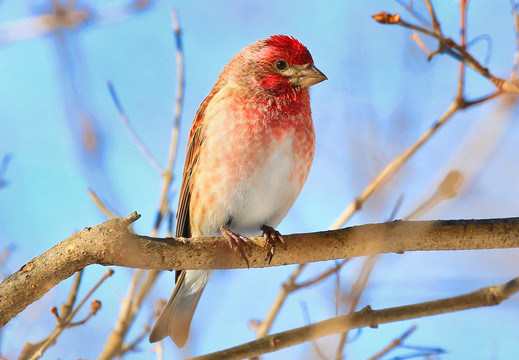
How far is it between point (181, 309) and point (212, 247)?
62.0 inches

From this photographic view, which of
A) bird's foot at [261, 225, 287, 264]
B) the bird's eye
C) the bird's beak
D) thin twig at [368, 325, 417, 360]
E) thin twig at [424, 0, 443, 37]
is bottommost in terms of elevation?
thin twig at [368, 325, 417, 360]

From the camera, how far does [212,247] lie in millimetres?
4426

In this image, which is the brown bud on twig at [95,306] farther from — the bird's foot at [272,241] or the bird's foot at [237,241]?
the bird's foot at [272,241]

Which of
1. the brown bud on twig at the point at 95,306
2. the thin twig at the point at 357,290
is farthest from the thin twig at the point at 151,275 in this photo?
the thin twig at the point at 357,290

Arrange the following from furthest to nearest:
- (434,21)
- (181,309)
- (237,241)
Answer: (181,309)
(237,241)
(434,21)

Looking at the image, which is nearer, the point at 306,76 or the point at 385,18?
the point at 385,18

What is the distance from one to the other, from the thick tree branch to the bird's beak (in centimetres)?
175

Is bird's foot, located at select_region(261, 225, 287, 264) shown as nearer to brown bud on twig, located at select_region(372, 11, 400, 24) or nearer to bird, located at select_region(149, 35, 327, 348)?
bird, located at select_region(149, 35, 327, 348)

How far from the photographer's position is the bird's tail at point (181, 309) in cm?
533

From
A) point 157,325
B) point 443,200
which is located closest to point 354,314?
point 443,200

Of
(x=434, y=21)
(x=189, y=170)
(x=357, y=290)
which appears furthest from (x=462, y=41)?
(x=189, y=170)

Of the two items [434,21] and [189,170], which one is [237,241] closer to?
[189,170]

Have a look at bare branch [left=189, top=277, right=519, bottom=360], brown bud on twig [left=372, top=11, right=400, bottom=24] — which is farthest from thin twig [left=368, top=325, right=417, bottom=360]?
brown bud on twig [left=372, top=11, right=400, bottom=24]

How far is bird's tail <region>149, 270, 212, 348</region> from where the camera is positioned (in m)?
5.33
